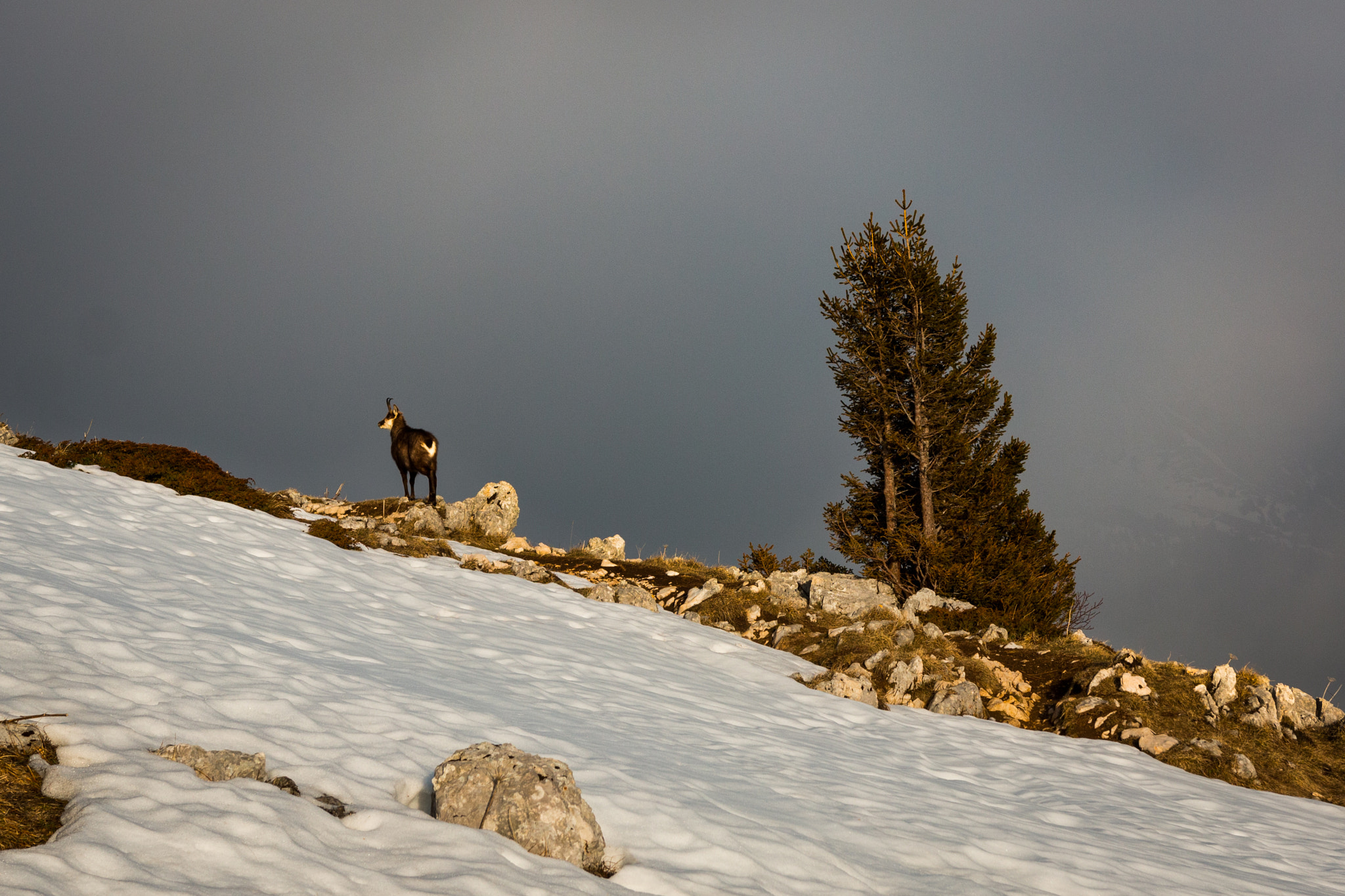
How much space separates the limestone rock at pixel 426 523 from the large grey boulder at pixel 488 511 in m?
0.58

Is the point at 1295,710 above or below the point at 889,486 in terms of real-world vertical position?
below

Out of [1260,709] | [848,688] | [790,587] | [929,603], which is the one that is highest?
[929,603]

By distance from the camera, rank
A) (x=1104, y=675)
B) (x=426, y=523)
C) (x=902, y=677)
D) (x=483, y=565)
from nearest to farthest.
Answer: (x=902, y=677) < (x=1104, y=675) < (x=483, y=565) < (x=426, y=523)

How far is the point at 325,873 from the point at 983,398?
19.7 meters

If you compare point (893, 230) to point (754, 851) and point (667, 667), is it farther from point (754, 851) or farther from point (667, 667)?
point (754, 851)

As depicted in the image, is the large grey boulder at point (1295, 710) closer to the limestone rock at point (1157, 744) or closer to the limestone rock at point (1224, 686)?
the limestone rock at point (1224, 686)

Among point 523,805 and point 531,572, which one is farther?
point 531,572

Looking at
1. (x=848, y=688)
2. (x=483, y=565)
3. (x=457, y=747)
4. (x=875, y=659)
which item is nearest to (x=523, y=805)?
(x=457, y=747)

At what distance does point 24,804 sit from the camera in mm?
3084

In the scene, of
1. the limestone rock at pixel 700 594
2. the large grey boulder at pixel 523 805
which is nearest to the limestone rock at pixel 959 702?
the limestone rock at pixel 700 594

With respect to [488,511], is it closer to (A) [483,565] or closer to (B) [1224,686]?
(A) [483,565]

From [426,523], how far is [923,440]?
12.9 metres

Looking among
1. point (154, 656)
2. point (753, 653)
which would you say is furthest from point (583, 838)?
point (753, 653)

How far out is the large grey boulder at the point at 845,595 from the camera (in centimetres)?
1427
